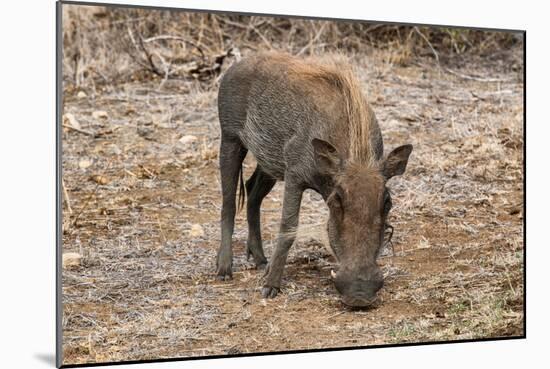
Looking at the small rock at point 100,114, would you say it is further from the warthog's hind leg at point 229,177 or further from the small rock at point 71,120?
the warthog's hind leg at point 229,177

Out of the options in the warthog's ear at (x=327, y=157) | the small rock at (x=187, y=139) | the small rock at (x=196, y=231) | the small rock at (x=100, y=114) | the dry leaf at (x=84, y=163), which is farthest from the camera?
the small rock at (x=187, y=139)

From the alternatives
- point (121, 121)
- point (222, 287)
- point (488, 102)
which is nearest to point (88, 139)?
point (121, 121)

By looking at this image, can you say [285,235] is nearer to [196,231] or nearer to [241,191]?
[241,191]

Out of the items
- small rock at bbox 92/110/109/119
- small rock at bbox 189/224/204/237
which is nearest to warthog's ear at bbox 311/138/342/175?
small rock at bbox 189/224/204/237

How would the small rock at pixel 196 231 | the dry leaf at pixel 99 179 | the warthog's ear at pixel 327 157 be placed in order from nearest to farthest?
the warthog's ear at pixel 327 157 → the small rock at pixel 196 231 → the dry leaf at pixel 99 179

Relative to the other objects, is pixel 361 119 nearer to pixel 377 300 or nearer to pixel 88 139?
pixel 377 300

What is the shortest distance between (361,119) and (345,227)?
550 millimetres

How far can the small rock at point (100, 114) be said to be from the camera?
6160 mm

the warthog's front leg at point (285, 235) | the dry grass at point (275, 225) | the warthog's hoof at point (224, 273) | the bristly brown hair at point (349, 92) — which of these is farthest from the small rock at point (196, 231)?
the bristly brown hair at point (349, 92)

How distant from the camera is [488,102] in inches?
244

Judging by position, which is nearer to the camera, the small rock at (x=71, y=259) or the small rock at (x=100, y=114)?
the small rock at (x=71, y=259)

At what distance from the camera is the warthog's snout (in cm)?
449

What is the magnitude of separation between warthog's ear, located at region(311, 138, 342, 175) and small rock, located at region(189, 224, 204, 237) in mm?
1109

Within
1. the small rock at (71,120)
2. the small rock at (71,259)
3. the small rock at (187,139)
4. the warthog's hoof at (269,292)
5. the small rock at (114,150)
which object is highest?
the small rock at (71,120)
